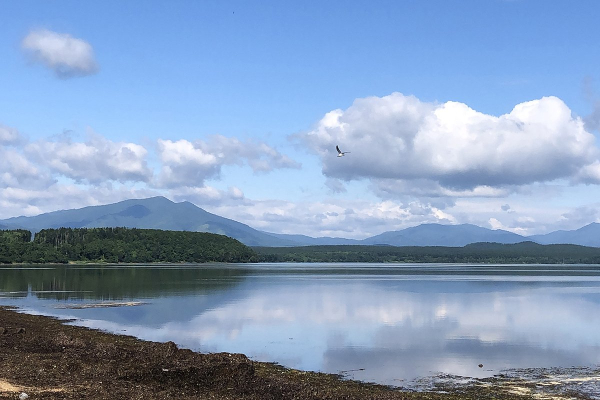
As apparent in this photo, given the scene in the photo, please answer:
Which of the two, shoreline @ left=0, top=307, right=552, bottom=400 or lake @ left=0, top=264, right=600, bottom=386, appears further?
lake @ left=0, top=264, right=600, bottom=386

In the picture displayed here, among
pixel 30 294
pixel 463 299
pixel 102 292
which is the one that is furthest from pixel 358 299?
pixel 30 294

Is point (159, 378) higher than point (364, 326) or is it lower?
higher

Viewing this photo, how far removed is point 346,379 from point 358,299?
161ft

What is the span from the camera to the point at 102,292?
82375 mm

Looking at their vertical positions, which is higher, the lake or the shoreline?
the shoreline

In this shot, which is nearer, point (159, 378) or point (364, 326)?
point (159, 378)

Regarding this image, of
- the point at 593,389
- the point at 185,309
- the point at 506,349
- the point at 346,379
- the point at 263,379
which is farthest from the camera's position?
the point at 185,309

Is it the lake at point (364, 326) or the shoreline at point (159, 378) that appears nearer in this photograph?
the shoreline at point (159, 378)

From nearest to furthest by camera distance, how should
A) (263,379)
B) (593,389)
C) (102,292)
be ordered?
(263,379), (593,389), (102,292)

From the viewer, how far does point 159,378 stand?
858 inches

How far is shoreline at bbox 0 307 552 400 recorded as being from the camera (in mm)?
19797

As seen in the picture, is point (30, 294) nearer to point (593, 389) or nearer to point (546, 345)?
point (546, 345)

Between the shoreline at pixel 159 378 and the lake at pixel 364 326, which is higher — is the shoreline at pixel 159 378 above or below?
above

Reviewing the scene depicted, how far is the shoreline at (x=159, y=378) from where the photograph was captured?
19797 mm
